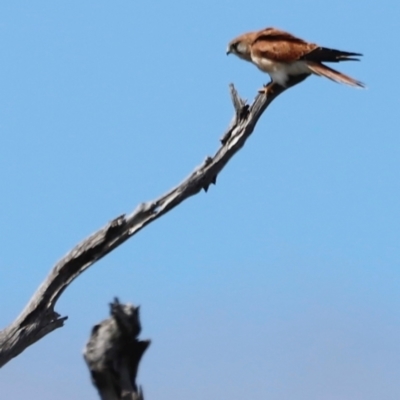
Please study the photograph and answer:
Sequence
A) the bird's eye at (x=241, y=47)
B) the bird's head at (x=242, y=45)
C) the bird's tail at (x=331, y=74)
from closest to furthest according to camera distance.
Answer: the bird's tail at (x=331, y=74) < the bird's head at (x=242, y=45) < the bird's eye at (x=241, y=47)

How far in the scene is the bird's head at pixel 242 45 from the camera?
35.0ft

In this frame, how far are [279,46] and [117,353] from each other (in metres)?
4.07

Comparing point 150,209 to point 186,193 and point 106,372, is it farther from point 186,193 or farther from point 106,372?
point 106,372

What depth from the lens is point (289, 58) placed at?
9547mm

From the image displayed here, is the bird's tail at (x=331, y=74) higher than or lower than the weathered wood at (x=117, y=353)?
higher

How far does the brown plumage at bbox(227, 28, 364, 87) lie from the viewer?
914 cm

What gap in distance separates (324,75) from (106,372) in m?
3.66

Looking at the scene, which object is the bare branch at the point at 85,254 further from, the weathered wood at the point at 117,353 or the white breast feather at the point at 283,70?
the white breast feather at the point at 283,70

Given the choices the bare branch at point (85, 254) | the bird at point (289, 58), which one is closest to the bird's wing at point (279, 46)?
the bird at point (289, 58)

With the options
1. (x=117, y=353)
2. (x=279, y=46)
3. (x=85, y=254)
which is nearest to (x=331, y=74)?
(x=279, y=46)

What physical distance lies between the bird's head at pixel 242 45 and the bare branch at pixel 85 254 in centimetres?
275

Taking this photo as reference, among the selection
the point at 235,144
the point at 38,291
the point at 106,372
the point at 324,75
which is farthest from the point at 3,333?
the point at 324,75

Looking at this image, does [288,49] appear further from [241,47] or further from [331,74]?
[241,47]

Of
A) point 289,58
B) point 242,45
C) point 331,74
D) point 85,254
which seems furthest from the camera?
point 242,45
